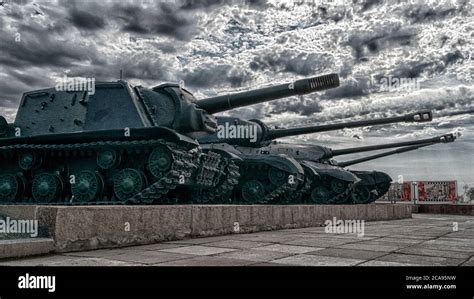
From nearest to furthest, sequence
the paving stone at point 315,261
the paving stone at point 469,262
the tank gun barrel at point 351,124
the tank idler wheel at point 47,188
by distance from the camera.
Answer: the paving stone at point 315,261 < the paving stone at point 469,262 < the tank idler wheel at point 47,188 < the tank gun barrel at point 351,124

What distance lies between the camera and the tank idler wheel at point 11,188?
495 inches

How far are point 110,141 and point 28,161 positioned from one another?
241 cm

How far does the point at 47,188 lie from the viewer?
12.3 m

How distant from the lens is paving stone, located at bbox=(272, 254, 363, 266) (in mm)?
4973

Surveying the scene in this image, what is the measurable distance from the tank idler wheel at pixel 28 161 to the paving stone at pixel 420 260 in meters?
9.87

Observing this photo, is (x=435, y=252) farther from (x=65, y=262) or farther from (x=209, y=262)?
(x=65, y=262)

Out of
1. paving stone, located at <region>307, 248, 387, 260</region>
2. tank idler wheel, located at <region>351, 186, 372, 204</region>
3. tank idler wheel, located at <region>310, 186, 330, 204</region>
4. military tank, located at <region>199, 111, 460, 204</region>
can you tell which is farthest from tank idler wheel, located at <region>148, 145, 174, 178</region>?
tank idler wheel, located at <region>351, 186, 372, 204</region>

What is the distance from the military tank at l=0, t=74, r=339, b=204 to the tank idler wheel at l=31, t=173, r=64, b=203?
0.03 m

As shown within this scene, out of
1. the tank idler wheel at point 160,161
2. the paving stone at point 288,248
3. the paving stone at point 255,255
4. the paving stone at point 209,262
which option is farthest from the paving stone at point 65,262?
the tank idler wheel at point 160,161

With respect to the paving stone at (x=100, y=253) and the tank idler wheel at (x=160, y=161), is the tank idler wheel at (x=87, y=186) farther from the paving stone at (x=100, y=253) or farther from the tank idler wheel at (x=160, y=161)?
the paving stone at (x=100, y=253)

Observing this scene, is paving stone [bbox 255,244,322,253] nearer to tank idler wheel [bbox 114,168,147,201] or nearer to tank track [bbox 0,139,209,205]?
tank track [bbox 0,139,209,205]

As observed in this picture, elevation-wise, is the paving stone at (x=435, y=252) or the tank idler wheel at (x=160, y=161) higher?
the tank idler wheel at (x=160, y=161)

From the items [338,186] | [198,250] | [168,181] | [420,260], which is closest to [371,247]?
[420,260]
